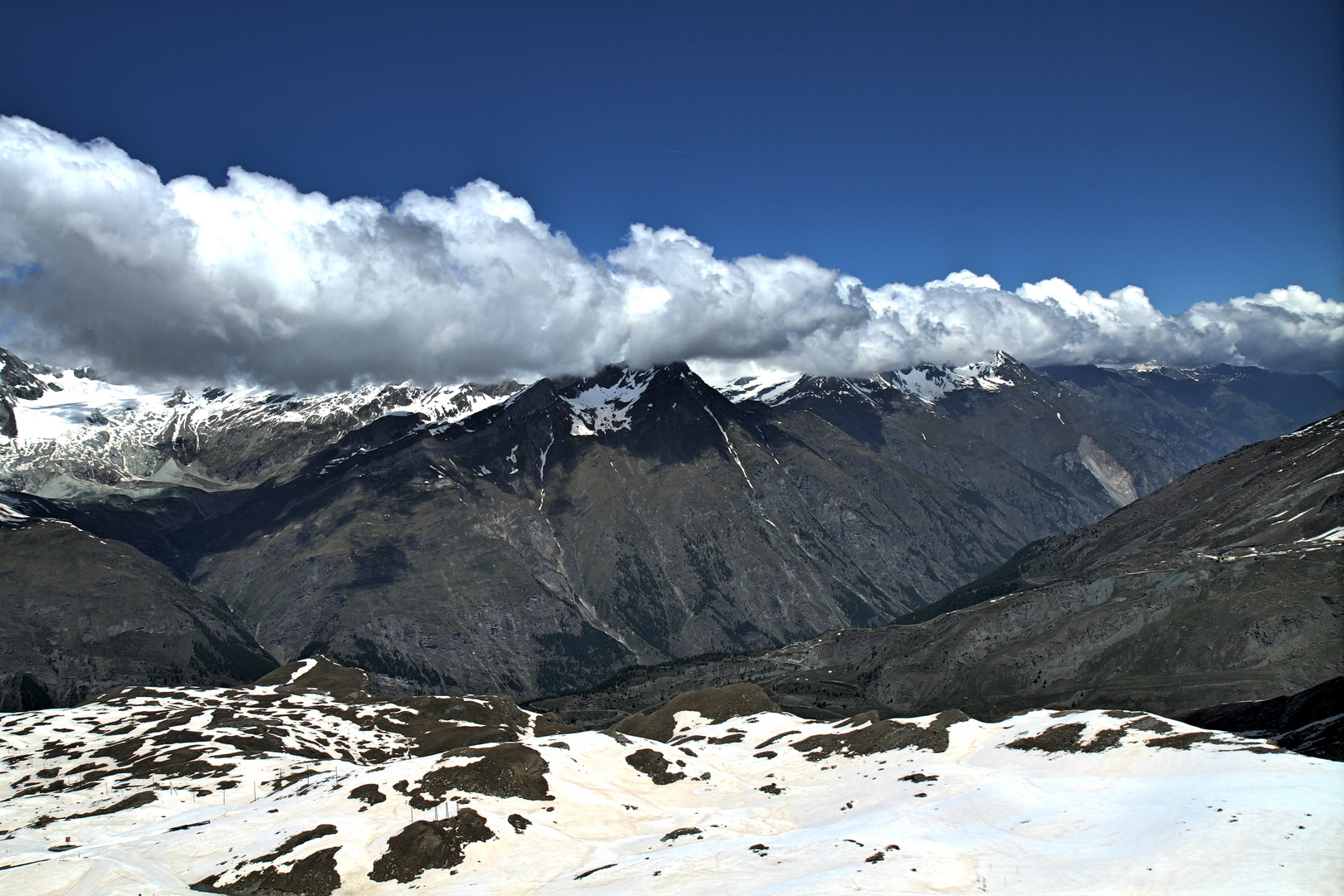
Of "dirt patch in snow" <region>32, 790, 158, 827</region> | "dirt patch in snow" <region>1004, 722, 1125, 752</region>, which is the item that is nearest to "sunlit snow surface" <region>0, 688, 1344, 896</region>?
"dirt patch in snow" <region>1004, 722, 1125, 752</region>

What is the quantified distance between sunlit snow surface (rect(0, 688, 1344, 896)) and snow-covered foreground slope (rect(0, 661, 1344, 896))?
0.96 ft

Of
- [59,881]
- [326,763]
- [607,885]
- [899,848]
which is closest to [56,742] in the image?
[326,763]

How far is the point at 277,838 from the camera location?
7969cm

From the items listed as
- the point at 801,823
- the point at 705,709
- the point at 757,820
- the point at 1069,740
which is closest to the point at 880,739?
the point at 1069,740

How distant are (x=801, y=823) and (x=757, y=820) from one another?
16.9 feet

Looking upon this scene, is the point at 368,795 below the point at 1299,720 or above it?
above

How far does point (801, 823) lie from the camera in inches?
3322

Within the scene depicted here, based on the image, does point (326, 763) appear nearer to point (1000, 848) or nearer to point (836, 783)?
point (836, 783)

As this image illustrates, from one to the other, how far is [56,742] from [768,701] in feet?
477

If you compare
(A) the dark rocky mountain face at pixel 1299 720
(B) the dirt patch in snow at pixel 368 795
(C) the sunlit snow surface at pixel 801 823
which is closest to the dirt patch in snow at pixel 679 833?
(C) the sunlit snow surface at pixel 801 823

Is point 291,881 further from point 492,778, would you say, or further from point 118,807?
point 118,807

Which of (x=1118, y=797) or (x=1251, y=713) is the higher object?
(x=1118, y=797)

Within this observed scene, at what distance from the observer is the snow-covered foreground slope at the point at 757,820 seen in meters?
57.2

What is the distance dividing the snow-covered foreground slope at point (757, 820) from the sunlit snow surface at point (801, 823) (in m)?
0.29
